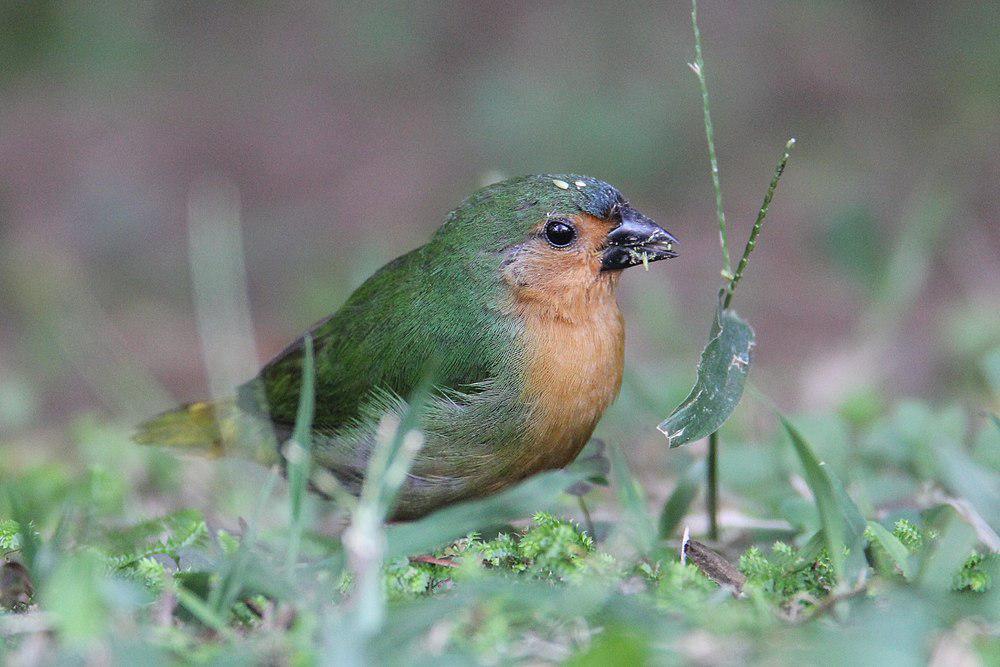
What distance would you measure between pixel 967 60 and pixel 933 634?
7.62 m

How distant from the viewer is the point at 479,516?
2.53 m

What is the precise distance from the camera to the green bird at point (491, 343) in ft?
11.1

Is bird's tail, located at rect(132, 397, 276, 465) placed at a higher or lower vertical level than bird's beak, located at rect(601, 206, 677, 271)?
lower

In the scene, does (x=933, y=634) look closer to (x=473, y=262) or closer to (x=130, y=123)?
(x=473, y=262)

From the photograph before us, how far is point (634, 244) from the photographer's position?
3.67 metres

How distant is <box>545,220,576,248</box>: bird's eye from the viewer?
3.67 m

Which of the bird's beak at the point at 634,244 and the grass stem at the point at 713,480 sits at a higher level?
the bird's beak at the point at 634,244

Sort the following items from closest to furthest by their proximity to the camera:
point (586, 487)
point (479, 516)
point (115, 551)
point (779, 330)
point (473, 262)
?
point (479, 516), point (115, 551), point (586, 487), point (473, 262), point (779, 330)

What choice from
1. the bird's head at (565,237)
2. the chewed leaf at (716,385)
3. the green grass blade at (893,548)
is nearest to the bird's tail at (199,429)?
the bird's head at (565,237)

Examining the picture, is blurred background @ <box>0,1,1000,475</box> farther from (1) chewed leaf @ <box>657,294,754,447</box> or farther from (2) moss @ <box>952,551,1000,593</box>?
(2) moss @ <box>952,551,1000,593</box>

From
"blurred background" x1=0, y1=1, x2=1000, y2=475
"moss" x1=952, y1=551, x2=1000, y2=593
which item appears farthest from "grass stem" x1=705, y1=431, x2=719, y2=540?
"blurred background" x1=0, y1=1, x2=1000, y2=475

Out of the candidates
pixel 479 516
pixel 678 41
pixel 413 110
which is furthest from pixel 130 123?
pixel 479 516

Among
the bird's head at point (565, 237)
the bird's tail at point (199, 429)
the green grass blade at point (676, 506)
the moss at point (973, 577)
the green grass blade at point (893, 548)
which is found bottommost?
the bird's tail at point (199, 429)

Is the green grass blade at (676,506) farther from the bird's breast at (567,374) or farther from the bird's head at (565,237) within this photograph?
the bird's head at (565,237)
